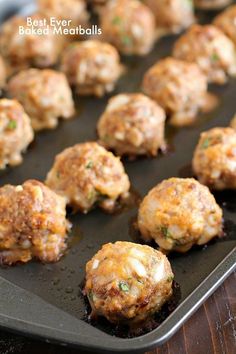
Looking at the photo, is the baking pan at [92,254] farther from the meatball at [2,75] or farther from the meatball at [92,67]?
the meatball at [2,75]

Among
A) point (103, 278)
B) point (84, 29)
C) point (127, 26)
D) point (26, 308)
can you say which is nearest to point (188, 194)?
point (103, 278)

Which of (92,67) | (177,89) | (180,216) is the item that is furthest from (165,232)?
(92,67)

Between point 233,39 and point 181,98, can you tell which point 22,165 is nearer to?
point 181,98

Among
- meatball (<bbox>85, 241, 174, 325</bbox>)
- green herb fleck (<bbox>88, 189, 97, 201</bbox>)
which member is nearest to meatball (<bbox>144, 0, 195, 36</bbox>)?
green herb fleck (<bbox>88, 189, 97, 201</bbox>)

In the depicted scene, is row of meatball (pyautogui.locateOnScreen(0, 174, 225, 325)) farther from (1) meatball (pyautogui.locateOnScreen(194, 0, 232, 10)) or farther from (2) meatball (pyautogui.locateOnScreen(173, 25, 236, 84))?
(1) meatball (pyautogui.locateOnScreen(194, 0, 232, 10))

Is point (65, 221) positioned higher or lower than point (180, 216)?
lower

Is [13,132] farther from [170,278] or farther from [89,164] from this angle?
[170,278]
